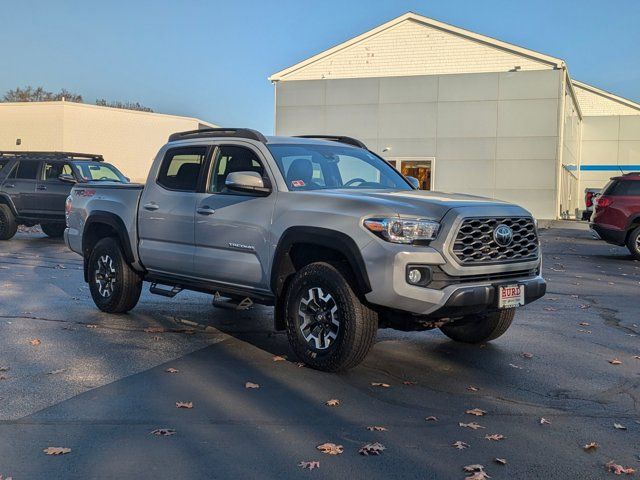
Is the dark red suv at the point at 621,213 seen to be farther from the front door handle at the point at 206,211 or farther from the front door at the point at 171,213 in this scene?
the front door handle at the point at 206,211

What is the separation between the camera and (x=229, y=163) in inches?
275

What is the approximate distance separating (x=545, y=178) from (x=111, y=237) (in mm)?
27688

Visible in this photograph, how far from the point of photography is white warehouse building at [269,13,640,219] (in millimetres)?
32594

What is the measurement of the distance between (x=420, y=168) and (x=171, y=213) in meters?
28.3

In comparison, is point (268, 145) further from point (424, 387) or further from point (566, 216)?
point (566, 216)

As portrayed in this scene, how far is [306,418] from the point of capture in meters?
4.64

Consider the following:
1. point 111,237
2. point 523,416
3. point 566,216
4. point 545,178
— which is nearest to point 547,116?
point 545,178

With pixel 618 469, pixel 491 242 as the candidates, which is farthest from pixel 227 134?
pixel 618 469

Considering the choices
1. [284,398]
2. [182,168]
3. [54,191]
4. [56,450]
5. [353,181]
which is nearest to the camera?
[56,450]

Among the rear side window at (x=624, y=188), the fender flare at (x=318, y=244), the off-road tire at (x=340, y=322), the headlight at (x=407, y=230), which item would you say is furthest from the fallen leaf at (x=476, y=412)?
the rear side window at (x=624, y=188)

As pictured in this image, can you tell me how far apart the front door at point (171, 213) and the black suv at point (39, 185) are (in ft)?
30.8

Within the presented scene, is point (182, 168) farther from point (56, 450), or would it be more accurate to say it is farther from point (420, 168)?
point (420, 168)

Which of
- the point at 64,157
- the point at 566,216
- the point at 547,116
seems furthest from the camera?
the point at 566,216

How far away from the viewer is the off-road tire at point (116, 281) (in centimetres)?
794
